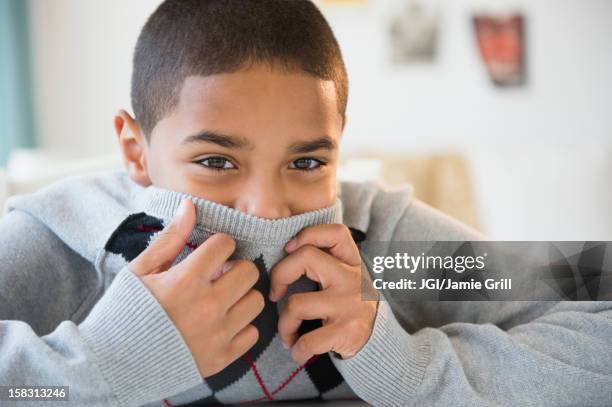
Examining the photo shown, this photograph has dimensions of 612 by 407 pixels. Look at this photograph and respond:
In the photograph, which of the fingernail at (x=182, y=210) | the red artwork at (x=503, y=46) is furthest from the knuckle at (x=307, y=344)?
the red artwork at (x=503, y=46)

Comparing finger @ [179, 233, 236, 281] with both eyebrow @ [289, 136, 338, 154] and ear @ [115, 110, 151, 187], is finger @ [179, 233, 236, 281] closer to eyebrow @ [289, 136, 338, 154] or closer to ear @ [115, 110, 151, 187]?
eyebrow @ [289, 136, 338, 154]

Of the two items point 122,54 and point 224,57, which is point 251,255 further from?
point 122,54

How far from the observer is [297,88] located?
29.9 inches

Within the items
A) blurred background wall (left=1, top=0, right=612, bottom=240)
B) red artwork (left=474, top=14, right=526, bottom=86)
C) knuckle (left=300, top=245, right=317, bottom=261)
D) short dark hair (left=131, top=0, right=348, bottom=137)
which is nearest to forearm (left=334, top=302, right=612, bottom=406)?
knuckle (left=300, top=245, right=317, bottom=261)

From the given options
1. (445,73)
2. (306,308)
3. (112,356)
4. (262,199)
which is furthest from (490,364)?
(445,73)

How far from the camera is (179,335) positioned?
0.64m

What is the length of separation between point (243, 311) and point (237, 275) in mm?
43

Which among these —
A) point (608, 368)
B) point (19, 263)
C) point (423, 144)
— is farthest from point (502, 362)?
point (423, 144)

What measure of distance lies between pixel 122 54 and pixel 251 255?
10.3 feet

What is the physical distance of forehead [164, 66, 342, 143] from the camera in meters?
0.73

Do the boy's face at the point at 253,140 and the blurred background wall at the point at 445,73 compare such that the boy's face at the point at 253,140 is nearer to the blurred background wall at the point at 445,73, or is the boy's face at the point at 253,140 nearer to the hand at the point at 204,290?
the hand at the point at 204,290

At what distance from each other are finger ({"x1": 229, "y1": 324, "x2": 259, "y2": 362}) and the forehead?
9.2 inches

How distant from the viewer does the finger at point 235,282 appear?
684 mm

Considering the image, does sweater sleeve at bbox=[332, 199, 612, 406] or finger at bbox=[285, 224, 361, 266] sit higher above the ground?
finger at bbox=[285, 224, 361, 266]
